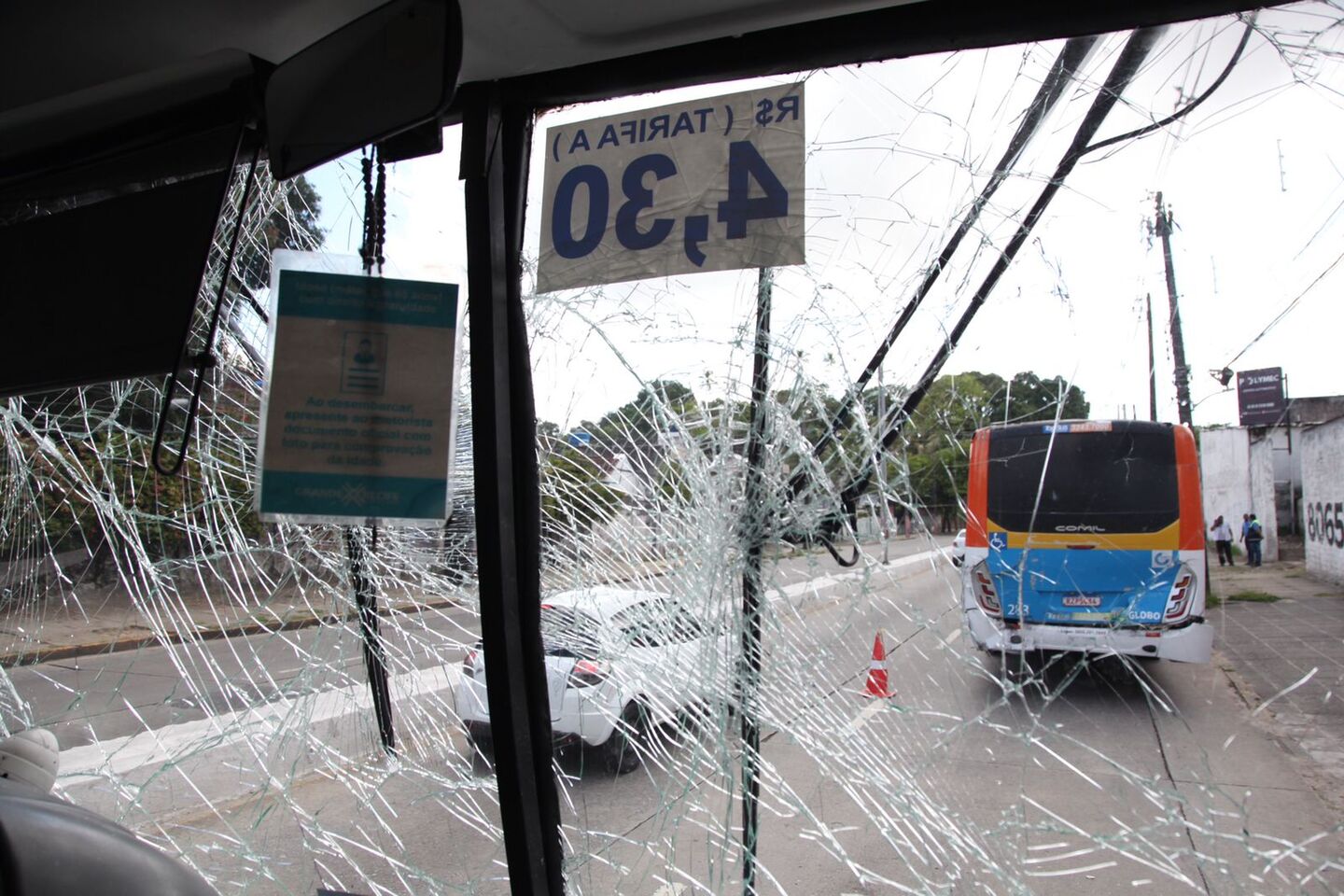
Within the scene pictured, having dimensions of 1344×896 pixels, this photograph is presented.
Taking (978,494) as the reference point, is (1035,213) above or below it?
above

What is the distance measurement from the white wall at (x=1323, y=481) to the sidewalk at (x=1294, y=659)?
57mm

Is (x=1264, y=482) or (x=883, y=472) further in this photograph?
(x=883, y=472)

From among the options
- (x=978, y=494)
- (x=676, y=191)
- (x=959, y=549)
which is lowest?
(x=959, y=549)

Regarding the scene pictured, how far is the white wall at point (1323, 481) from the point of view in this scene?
129 centimetres

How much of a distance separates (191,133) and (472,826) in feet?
5.92

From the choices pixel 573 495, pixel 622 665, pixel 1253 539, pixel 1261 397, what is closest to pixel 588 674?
pixel 622 665

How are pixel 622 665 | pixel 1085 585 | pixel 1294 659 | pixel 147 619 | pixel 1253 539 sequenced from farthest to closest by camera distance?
pixel 147 619 < pixel 622 665 < pixel 1085 585 < pixel 1253 539 < pixel 1294 659

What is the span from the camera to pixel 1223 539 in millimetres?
1319

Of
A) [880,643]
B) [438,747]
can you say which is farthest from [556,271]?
[438,747]

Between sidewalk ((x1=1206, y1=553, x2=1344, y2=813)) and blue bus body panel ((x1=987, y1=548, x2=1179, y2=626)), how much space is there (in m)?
0.12

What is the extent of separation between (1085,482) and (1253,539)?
10.2 inches

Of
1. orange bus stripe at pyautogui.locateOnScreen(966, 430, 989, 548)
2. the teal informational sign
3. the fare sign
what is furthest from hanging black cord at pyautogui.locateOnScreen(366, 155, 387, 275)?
orange bus stripe at pyautogui.locateOnScreen(966, 430, 989, 548)

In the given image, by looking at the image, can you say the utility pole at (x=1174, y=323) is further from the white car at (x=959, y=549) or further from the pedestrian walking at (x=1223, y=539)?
the white car at (x=959, y=549)

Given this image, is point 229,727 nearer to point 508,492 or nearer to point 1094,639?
point 508,492
